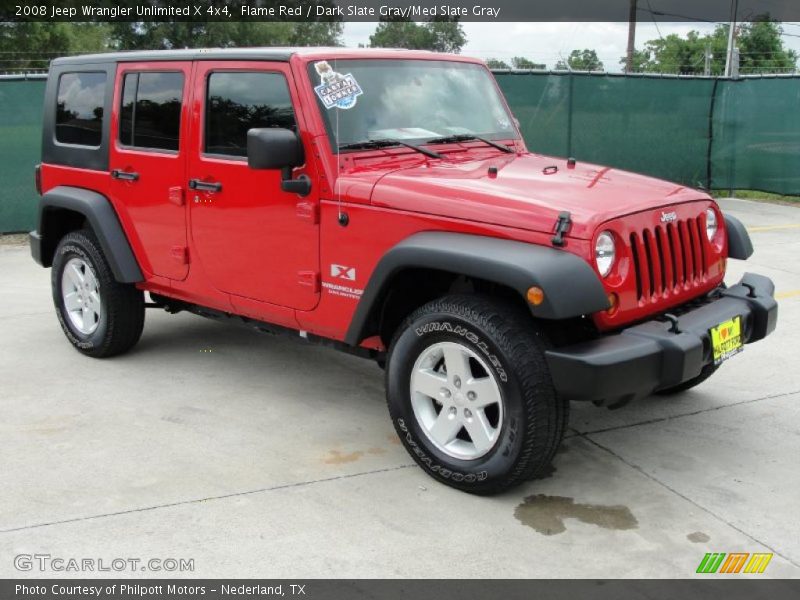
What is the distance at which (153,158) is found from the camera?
520 cm

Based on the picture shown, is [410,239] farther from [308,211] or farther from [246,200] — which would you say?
[246,200]

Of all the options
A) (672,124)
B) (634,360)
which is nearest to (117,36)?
(672,124)

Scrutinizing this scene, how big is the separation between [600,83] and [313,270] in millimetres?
10085

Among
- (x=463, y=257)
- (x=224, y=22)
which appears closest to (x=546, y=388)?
(x=463, y=257)

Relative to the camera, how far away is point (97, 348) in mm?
5777

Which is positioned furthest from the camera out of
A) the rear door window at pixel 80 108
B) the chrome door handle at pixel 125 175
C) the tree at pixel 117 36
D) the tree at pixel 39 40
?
the tree at pixel 117 36

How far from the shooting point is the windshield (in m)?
4.42

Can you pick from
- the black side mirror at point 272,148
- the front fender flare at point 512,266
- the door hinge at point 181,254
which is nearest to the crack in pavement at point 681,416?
the front fender flare at point 512,266

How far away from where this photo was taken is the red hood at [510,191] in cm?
368

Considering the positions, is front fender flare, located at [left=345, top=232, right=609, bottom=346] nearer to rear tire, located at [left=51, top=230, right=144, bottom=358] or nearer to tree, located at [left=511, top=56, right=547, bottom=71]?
rear tire, located at [left=51, top=230, right=144, bottom=358]

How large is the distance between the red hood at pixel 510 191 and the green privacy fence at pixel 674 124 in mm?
8768

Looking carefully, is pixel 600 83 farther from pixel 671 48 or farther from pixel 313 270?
pixel 671 48

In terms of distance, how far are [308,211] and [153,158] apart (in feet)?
4.34

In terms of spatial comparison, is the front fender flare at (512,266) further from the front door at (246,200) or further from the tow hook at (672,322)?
the front door at (246,200)
